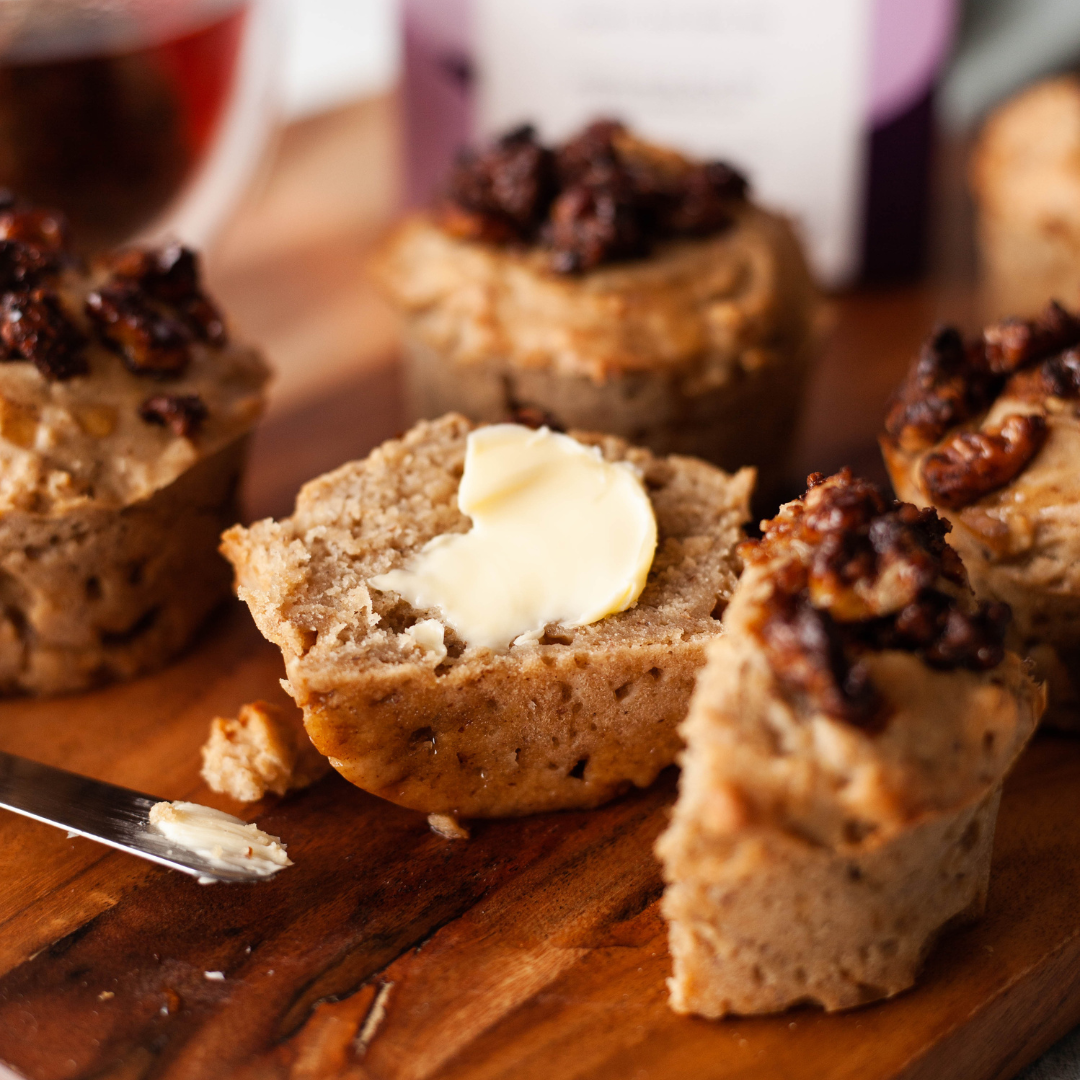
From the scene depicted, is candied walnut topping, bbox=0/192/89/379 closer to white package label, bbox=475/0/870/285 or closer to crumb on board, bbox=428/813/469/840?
crumb on board, bbox=428/813/469/840

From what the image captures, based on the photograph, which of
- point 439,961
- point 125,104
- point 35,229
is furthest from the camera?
point 125,104

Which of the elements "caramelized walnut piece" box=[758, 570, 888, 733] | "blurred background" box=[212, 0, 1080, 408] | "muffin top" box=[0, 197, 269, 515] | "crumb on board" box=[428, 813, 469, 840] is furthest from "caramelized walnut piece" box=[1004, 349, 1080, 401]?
"muffin top" box=[0, 197, 269, 515]

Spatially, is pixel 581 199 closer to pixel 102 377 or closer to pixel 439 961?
pixel 102 377

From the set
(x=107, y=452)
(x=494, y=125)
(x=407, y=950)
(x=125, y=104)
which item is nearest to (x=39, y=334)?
(x=107, y=452)

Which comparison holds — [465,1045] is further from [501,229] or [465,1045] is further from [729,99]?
[729,99]

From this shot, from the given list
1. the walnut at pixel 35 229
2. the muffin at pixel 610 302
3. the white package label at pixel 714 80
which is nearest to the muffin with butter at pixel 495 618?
the muffin at pixel 610 302

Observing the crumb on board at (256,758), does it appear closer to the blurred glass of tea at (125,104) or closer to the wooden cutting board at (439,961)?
the wooden cutting board at (439,961)
